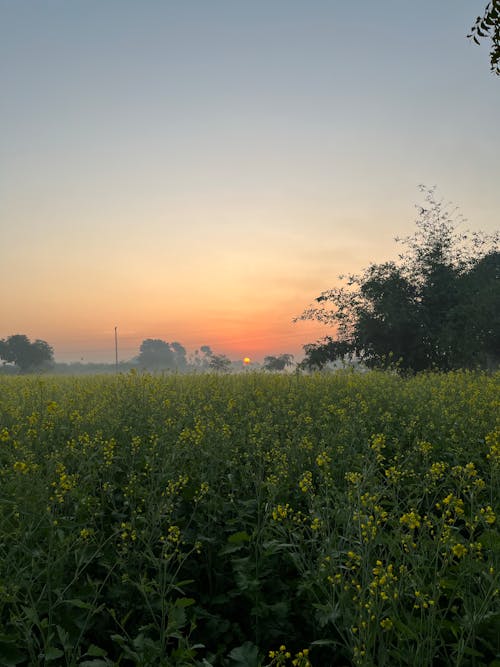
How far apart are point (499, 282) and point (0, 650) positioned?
2673 centimetres

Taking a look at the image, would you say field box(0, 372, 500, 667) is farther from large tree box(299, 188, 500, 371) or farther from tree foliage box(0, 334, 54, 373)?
tree foliage box(0, 334, 54, 373)

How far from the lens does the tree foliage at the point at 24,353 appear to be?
269 ft

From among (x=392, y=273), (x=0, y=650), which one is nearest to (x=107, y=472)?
(x=0, y=650)

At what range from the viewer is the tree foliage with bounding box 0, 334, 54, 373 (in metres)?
82.1

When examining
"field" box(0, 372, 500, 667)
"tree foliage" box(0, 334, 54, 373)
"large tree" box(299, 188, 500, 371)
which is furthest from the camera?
"tree foliage" box(0, 334, 54, 373)


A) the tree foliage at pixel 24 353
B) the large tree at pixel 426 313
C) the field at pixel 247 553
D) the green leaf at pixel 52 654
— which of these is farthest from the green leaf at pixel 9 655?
the tree foliage at pixel 24 353

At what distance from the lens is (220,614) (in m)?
4.07

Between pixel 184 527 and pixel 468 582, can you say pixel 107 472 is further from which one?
pixel 468 582

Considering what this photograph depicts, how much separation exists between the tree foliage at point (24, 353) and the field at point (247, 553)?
81145mm

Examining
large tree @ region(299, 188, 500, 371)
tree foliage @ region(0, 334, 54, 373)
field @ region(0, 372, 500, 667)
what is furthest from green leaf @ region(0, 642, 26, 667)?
tree foliage @ region(0, 334, 54, 373)

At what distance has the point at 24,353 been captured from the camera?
83.5 m

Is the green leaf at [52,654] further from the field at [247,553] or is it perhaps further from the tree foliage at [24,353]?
the tree foliage at [24,353]

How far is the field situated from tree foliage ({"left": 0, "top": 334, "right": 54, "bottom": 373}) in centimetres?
8114

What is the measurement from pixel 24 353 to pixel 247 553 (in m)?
86.7
